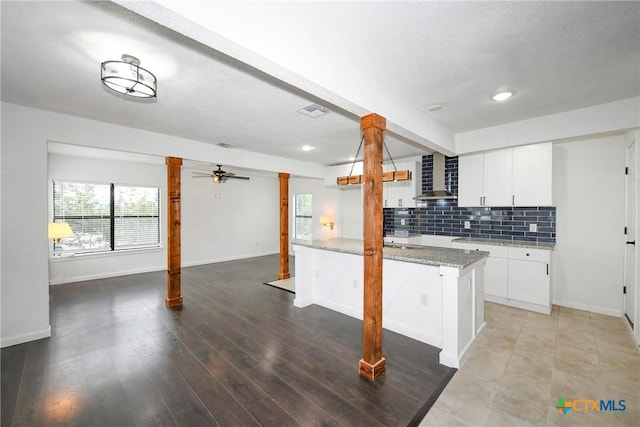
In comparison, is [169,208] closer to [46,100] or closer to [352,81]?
[46,100]

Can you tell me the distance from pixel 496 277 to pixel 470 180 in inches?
63.5

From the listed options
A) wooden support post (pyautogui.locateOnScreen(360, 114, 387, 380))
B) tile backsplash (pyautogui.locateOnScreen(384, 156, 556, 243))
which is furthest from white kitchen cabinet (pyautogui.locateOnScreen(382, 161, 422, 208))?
wooden support post (pyautogui.locateOnScreen(360, 114, 387, 380))

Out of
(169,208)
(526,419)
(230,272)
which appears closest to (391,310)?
(526,419)

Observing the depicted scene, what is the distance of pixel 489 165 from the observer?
440 cm

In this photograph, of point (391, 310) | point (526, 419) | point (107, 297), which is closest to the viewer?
point (526, 419)

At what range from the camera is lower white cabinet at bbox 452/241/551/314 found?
3.78 metres

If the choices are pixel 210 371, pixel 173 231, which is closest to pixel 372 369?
pixel 210 371

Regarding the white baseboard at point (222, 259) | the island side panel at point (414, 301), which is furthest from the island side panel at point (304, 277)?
the white baseboard at point (222, 259)

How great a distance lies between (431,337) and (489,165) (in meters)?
2.97

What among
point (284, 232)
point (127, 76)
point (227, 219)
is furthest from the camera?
point (227, 219)

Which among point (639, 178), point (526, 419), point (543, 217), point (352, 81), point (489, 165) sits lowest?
point (526, 419)

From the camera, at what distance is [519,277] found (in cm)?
396

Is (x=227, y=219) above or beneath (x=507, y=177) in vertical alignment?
beneath

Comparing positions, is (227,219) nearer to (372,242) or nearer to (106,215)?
(106,215)
